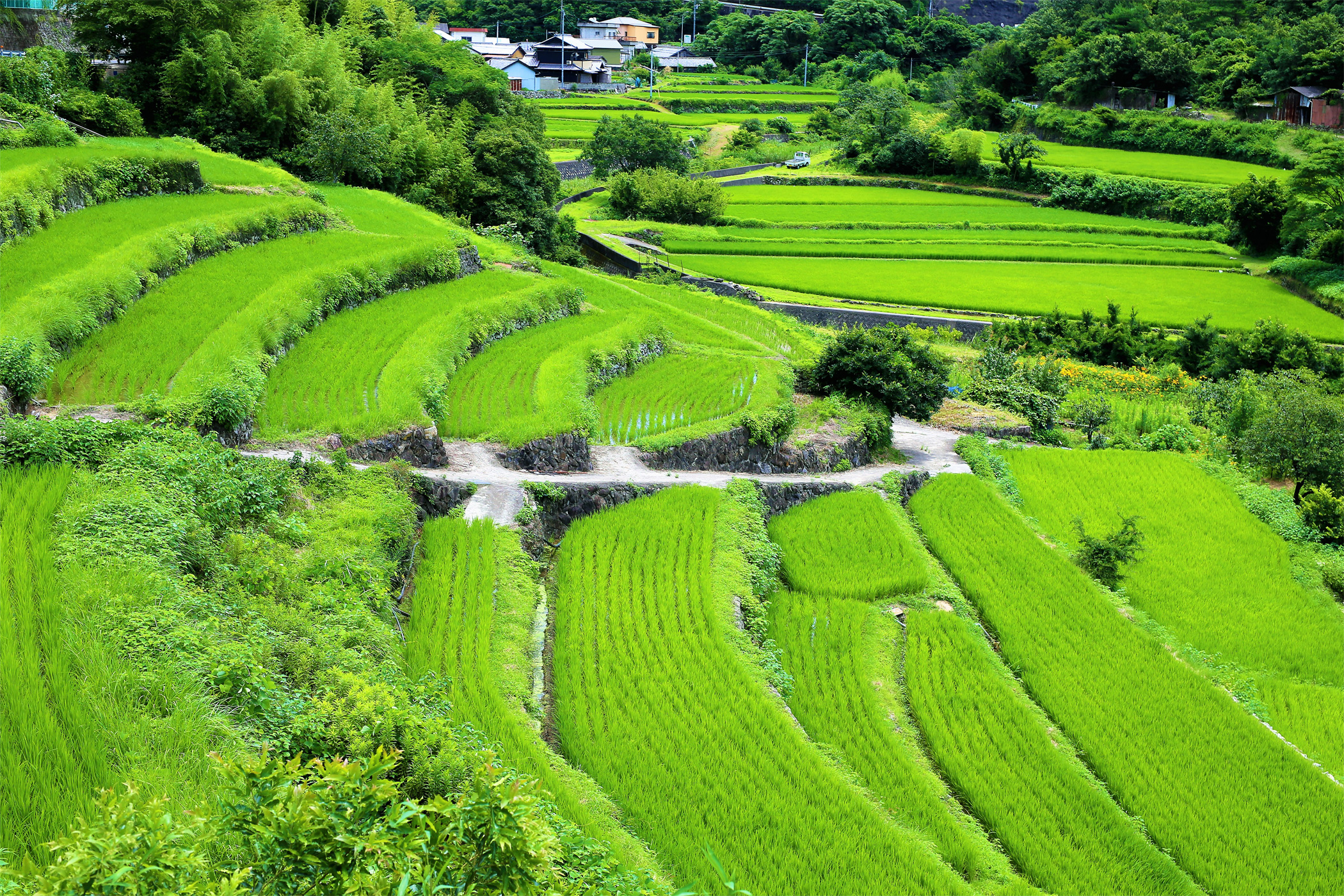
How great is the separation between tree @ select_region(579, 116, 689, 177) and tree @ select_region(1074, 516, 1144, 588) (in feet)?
142

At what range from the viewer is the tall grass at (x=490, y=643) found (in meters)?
8.76

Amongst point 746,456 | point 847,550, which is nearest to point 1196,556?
point 847,550

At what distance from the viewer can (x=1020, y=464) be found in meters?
Answer: 21.7

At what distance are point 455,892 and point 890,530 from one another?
40.1 feet

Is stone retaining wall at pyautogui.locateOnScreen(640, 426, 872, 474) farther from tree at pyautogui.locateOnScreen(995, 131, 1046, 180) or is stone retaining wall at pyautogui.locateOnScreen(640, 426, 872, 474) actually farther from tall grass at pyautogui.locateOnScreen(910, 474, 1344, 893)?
tree at pyautogui.locateOnScreen(995, 131, 1046, 180)

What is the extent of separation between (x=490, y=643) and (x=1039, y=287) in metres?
33.5

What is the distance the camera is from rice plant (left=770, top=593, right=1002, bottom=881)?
9.66 m

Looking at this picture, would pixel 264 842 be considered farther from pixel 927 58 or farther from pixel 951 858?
pixel 927 58

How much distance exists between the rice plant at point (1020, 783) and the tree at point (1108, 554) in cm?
385

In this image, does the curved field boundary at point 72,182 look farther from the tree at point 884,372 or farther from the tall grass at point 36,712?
the tree at point 884,372

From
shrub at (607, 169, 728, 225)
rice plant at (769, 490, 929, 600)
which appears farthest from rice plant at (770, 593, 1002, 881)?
shrub at (607, 169, 728, 225)

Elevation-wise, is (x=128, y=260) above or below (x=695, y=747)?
above

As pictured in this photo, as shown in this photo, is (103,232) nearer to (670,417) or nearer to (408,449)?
(408,449)

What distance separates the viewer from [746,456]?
62.0ft
